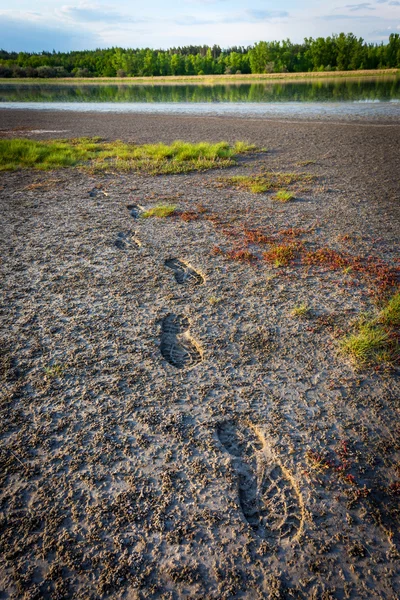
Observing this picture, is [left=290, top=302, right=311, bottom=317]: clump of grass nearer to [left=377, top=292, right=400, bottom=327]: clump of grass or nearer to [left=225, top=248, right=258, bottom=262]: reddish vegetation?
[left=377, top=292, right=400, bottom=327]: clump of grass

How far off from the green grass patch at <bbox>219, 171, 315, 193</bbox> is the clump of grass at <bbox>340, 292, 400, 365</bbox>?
6.00 metres

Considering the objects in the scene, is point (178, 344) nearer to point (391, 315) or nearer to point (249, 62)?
point (391, 315)

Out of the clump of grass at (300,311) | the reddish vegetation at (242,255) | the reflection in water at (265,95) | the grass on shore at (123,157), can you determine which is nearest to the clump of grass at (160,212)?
the reddish vegetation at (242,255)

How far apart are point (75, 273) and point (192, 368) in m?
2.83

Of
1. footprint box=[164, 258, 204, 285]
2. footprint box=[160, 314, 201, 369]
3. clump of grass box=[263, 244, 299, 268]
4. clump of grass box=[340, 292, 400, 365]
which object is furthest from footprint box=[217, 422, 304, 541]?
clump of grass box=[263, 244, 299, 268]

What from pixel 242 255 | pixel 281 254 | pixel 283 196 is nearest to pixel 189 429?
pixel 242 255

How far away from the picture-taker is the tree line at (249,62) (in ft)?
357

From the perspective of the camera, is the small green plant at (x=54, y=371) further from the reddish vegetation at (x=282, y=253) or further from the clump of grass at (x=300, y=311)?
the reddish vegetation at (x=282, y=253)

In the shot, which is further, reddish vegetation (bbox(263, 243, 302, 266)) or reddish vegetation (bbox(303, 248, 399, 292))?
reddish vegetation (bbox(263, 243, 302, 266))

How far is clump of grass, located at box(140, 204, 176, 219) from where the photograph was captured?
25.8ft

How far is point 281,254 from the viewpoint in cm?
586

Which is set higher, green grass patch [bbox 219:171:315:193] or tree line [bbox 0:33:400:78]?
tree line [bbox 0:33:400:78]

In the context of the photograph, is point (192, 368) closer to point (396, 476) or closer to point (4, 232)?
point (396, 476)

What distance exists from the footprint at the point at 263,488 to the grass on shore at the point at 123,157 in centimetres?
1053
